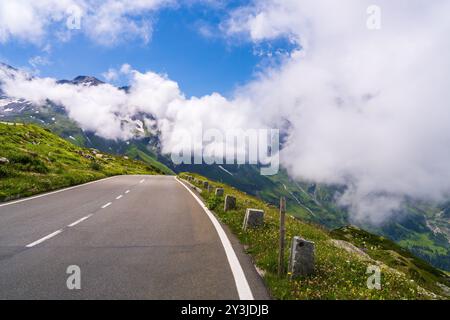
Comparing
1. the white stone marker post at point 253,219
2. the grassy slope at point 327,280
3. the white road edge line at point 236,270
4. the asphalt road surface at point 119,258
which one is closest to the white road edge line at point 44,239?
the asphalt road surface at point 119,258

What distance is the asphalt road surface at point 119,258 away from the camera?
659cm

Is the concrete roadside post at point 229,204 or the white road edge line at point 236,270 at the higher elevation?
the concrete roadside post at point 229,204

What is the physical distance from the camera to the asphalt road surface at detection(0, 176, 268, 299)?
6594mm

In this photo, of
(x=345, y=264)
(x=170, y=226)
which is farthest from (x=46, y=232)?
(x=345, y=264)

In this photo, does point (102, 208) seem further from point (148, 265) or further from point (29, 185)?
point (148, 265)

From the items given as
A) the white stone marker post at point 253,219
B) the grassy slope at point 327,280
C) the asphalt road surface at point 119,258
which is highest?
the white stone marker post at point 253,219

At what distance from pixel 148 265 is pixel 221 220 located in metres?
7.58

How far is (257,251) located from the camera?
10047 millimetres

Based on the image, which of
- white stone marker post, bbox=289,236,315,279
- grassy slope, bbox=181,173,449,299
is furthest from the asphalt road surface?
white stone marker post, bbox=289,236,315,279

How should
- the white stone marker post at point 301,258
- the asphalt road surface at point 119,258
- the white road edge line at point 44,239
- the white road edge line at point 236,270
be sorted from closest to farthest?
the asphalt road surface at point 119,258 → the white road edge line at point 236,270 → the white stone marker post at point 301,258 → the white road edge line at point 44,239

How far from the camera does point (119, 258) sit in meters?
8.73

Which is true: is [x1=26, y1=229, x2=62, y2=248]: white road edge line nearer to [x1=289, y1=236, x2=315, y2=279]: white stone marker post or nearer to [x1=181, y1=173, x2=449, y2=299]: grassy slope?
[x1=181, y1=173, x2=449, y2=299]: grassy slope

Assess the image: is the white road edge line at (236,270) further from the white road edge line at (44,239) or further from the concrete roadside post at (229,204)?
the white road edge line at (44,239)
